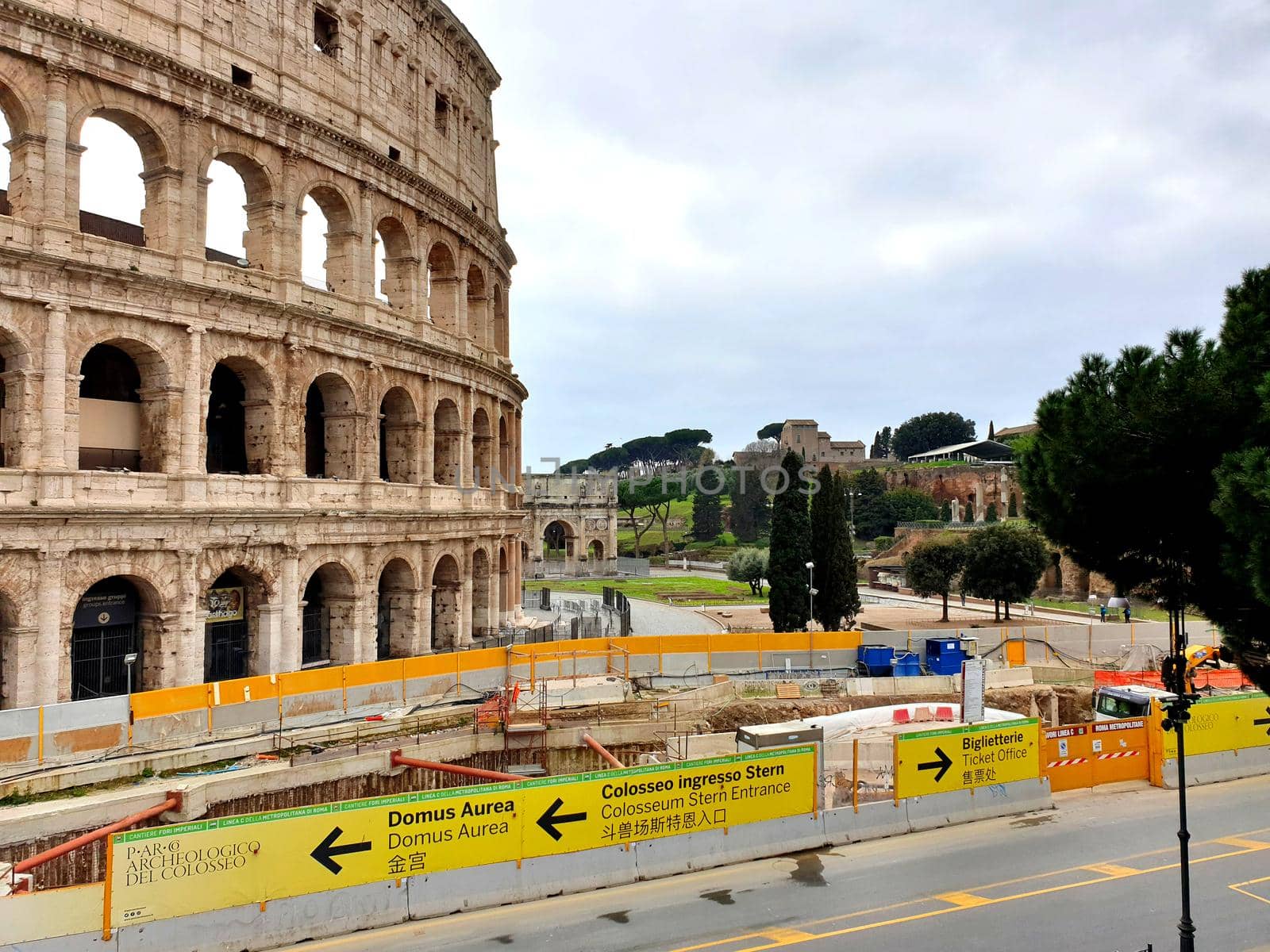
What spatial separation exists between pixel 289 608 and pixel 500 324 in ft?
54.9

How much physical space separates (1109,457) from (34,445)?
809 inches

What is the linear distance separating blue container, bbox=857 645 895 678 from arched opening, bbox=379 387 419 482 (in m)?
15.5

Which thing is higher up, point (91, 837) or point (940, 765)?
point (91, 837)

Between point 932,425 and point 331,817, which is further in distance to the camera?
point 932,425

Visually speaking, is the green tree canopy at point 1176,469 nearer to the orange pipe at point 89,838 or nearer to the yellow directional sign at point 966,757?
the yellow directional sign at point 966,757

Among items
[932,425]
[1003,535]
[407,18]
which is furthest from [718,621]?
[932,425]

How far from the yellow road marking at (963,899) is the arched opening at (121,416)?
63.3ft

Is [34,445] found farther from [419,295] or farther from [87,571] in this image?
[419,295]

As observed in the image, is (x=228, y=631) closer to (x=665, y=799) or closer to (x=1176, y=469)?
(x=665, y=799)

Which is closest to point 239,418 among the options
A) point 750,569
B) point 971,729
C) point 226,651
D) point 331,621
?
point 331,621

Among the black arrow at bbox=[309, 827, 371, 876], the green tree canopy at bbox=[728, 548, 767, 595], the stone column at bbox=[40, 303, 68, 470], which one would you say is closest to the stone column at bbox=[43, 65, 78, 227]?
the stone column at bbox=[40, 303, 68, 470]

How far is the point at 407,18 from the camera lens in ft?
98.1

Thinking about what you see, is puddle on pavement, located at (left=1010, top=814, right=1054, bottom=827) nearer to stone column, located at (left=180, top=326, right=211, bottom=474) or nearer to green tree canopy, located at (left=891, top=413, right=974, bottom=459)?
stone column, located at (left=180, top=326, right=211, bottom=474)

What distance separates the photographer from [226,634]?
2459 cm
